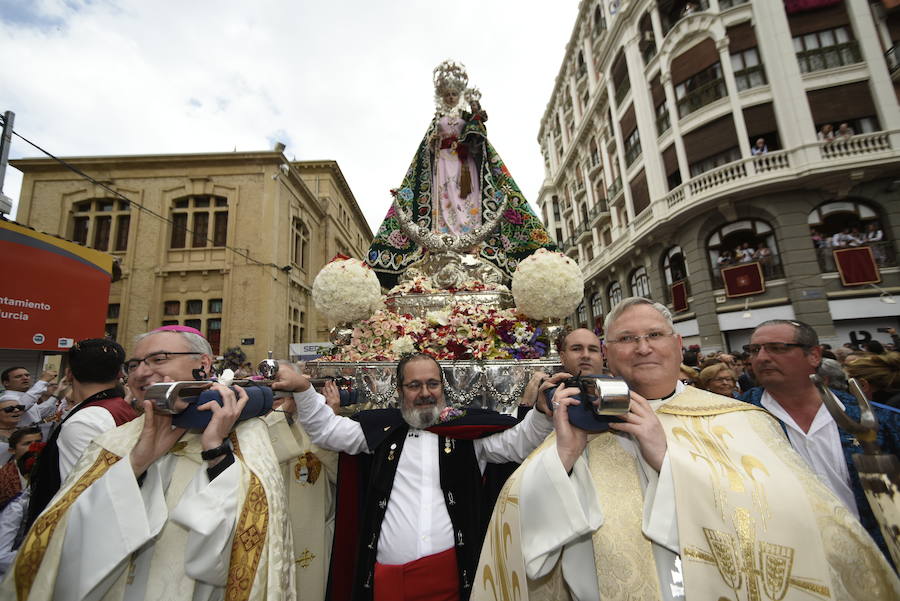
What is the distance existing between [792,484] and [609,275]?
22389mm

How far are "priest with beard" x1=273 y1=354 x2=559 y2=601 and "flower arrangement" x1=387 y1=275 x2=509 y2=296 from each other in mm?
2336

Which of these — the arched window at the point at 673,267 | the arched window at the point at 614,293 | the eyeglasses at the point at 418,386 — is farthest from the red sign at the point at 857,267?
the eyeglasses at the point at 418,386

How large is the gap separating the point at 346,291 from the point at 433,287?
1.17 metres

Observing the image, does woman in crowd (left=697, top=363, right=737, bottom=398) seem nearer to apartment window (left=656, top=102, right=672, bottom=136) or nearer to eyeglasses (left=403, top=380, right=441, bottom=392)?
eyeglasses (left=403, top=380, right=441, bottom=392)

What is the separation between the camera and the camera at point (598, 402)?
4.10 feet

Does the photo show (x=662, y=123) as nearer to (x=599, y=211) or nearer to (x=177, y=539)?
(x=599, y=211)

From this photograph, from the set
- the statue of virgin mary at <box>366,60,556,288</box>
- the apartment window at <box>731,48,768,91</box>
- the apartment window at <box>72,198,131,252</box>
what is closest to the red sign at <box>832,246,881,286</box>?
the apartment window at <box>731,48,768,91</box>

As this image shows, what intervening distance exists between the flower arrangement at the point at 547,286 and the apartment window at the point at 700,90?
52.3ft

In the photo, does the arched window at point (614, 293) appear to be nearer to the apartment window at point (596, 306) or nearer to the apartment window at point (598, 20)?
the apartment window at point (596, 306)

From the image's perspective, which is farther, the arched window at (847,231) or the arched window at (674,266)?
the arched window at (674,266)

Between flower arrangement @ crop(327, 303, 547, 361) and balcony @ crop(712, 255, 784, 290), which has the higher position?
balcony @ crop(712, 255, 784, 290)

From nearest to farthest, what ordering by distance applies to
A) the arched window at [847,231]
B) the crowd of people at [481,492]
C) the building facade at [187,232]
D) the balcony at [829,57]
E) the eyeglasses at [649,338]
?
the crowd of people at [481,492], the eyeglasses at [649,338], the arched window at [847,231], the balcony at [829,57], the building facade at [187,232]

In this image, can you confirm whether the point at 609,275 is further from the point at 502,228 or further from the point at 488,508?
the point at 488,508

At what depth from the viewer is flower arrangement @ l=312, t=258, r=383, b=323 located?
13.9ft
